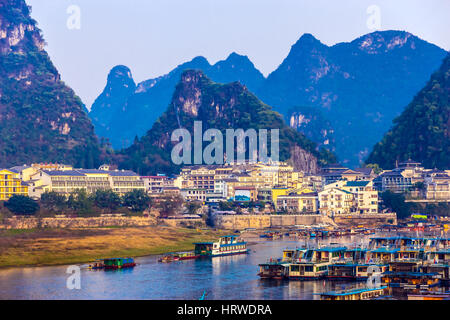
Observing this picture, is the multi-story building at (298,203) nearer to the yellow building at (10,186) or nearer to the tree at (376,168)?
the tree at (376,168)

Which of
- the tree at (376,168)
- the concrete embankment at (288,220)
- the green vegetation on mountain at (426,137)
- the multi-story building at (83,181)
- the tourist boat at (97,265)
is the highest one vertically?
the green vegetation on mountain at (426,137)

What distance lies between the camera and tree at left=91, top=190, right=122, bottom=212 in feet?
381

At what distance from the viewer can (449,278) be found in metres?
61.5

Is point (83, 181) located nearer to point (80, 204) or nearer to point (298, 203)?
point (80, 204)

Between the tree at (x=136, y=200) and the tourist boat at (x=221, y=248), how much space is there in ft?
93.5

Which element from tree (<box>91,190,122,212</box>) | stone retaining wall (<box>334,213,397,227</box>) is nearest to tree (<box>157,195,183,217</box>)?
tree (<box>91,190,122,212</box>)

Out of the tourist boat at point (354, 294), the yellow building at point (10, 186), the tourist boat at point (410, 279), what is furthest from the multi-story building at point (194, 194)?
the tourist boat at point (354, 294)

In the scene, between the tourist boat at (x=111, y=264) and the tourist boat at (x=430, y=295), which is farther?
the tourist boat at (x=111, y=264)

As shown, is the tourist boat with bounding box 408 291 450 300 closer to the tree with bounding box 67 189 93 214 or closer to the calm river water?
the calm river water

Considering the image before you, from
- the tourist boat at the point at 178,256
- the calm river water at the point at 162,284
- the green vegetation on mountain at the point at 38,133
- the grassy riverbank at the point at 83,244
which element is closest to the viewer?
the calm river water at the point at 162,284

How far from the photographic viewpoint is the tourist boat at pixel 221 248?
9075cm

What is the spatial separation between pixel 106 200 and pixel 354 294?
68971 mm

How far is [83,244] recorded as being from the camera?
89.6 meters
